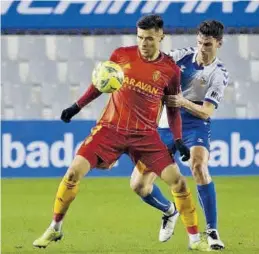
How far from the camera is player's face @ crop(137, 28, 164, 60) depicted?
29.0 feet

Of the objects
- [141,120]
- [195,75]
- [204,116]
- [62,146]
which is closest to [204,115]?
[204,116]

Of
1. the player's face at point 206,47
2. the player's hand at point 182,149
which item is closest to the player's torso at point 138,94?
the player's hand at point 182,149

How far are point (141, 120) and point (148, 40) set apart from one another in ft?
1.99

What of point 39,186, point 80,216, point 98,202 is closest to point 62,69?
point 39,186

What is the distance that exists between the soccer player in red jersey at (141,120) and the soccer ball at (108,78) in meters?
0.10

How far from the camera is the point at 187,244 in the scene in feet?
31.5

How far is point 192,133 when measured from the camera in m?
9.67

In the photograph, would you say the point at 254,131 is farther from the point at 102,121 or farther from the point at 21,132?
the point at 102,121

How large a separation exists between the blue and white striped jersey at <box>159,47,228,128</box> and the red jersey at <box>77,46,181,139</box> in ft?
2.31

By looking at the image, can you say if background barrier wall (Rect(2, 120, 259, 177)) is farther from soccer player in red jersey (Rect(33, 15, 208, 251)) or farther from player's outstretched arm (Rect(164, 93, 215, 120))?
soccer player in red jersey (Rect(33, 15, 208, 251))

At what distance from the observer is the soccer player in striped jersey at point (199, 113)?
944cm

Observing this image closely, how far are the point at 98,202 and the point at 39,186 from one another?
6.69 feet

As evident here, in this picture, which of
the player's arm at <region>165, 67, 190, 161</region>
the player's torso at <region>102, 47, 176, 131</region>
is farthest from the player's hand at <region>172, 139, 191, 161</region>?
the player's torso at <region>102, 47, 176, 131</region>

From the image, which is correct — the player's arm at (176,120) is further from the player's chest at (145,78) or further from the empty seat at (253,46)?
the empty seat at (253,46)
